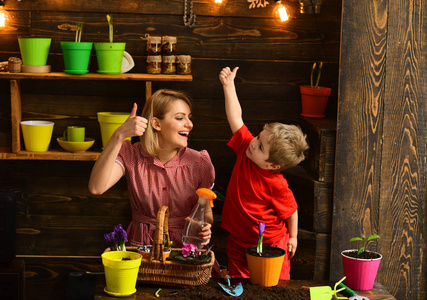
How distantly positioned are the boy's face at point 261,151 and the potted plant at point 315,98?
735mm

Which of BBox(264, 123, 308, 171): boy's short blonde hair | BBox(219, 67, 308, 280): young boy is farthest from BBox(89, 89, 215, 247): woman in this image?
BBox(264, 123, 308, 171): boy's short blonde hair

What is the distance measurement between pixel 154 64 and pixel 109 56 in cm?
25

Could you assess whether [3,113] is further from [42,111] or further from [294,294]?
[294,294]

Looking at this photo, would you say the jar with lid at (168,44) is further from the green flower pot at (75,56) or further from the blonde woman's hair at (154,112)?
the blonde woman's hair at (154,112)

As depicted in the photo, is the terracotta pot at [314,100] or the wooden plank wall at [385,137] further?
the terracotta pot at [314,100]

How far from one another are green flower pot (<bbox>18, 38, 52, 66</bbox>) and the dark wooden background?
0.21 m

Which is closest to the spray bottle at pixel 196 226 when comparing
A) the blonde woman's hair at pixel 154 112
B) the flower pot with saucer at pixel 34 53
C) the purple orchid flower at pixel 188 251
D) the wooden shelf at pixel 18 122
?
the purple orchid flower at pixel 188 251

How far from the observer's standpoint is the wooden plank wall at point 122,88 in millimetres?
3035

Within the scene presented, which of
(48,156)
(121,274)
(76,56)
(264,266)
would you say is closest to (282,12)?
(76,56)

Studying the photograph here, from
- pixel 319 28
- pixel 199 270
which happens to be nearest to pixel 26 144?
pixel 199 270

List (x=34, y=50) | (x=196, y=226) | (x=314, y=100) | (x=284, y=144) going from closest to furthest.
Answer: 1. (x=196, y=226)
2. (x=284, y=144)
3. (x=34, y=50)
4. (x=314, y=100)

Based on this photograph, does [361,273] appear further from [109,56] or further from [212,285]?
[109,56]

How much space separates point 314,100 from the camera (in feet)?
9.60

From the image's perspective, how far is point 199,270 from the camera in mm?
1871
